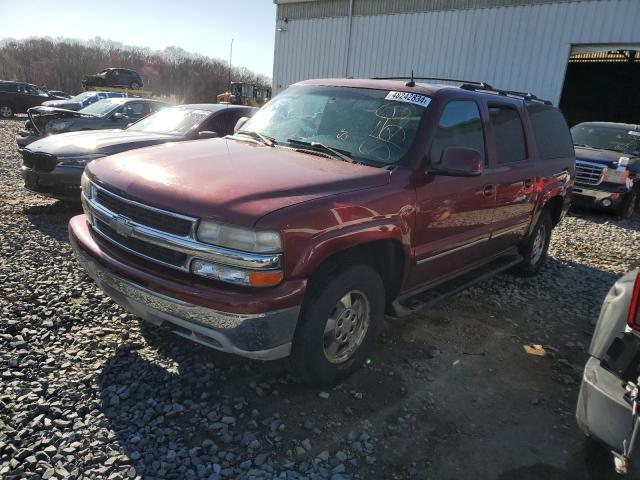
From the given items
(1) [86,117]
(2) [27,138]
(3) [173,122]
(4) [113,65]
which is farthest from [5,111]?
(4) [113,65]

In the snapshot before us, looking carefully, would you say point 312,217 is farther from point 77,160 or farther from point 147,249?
point 77,160

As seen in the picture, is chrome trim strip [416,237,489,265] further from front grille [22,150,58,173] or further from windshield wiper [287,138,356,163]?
front grille [22,150,58,173]

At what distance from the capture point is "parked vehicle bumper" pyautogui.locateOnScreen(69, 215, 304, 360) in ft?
7.94

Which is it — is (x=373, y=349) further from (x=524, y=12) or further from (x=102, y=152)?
(x=524, y=12)

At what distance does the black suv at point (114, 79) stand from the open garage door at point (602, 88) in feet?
84.5

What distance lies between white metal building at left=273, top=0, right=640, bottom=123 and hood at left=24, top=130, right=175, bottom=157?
444 inches

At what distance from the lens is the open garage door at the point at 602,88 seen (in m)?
25.2

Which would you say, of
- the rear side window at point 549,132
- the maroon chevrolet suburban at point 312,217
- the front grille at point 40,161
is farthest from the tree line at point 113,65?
the maroon chevrolet suburban at point 312,217

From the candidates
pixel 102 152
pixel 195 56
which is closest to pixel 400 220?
pixel 102 152

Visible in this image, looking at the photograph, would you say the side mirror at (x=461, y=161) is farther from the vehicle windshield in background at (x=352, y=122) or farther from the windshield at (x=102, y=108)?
the windshield at (x=102, y=108)

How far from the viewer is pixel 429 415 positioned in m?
2.95

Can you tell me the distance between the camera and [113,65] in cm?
7762

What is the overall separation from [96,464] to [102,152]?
4.88 metres

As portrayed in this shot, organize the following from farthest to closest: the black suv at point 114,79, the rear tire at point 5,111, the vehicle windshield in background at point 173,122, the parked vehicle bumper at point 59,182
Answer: the black suv at point 114,79
the rear tire at point 5,111
the vehicle windshield in background at point 173,122
the parked vehicle bumper at point 59,182
